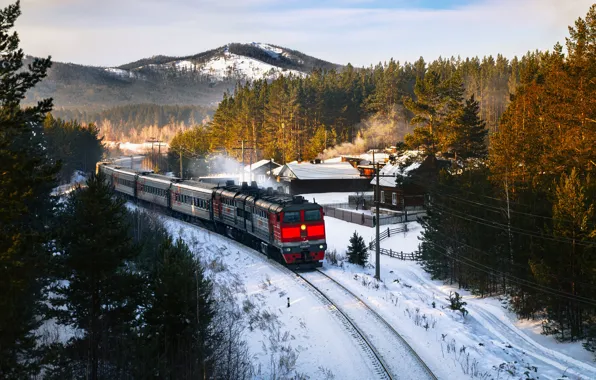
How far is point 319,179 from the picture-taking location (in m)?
66.2

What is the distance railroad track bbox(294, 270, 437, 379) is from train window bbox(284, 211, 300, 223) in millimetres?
2962

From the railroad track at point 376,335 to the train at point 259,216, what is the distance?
2153mm

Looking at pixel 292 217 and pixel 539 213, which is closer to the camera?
pixel 539 213

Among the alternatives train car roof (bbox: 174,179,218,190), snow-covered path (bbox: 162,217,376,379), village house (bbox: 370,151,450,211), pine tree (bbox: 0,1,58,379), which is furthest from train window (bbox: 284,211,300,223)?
village house (bbox: 370,151,450,211)

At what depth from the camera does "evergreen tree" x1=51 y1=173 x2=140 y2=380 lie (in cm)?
1391

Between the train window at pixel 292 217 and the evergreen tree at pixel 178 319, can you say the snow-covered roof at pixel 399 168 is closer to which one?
the train window at pixel 292 217

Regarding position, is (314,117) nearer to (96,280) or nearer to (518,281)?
(518,281)

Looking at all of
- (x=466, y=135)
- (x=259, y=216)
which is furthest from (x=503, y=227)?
(x=466, y=135)

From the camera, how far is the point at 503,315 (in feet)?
84.9

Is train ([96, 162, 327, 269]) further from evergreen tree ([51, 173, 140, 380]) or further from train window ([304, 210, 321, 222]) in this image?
evergreen tree ([51, 173, 140, 380])

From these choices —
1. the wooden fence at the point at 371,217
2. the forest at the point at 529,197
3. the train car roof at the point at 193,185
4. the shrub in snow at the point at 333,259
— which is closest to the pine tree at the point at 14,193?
the forest at the point at 529,197

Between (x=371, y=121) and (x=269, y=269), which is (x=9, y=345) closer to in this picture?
(x=269, y=269)

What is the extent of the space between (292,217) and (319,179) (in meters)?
40.1

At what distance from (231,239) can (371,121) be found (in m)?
72.9
